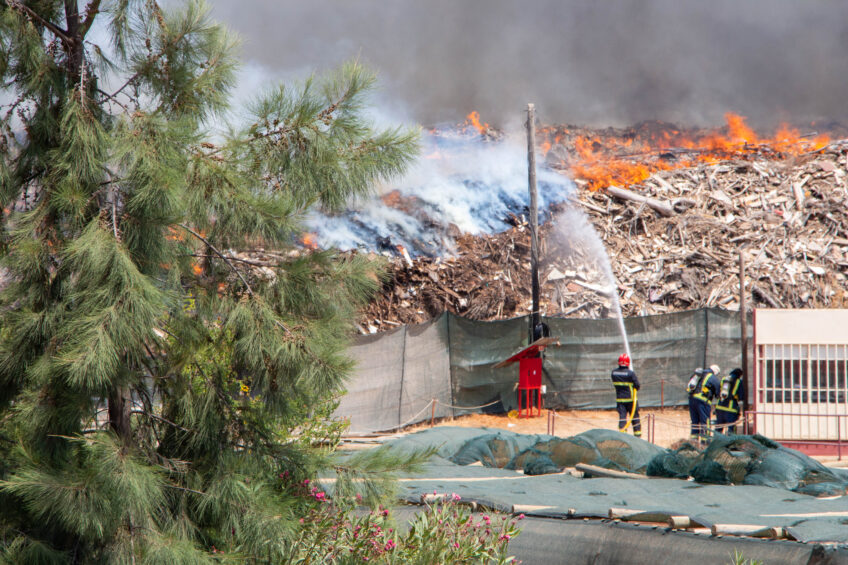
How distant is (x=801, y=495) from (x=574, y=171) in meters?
25.8

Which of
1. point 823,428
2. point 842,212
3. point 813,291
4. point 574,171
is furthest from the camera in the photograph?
point 574,171

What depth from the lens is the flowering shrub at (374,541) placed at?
5.26 meters

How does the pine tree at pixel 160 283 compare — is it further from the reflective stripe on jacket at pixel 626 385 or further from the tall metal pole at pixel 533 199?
the tall metal pole at pixel 533 199

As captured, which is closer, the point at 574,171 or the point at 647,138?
the point at 574,171

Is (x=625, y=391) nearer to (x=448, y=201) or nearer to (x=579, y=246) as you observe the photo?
(x=579, y=246)

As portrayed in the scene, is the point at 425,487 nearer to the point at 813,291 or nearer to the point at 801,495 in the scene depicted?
the point at 801,495

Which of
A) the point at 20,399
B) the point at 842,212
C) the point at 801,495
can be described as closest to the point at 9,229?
the point at 20,399

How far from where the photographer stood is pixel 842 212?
92.4 feet

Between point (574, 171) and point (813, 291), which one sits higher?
point (574, 171)

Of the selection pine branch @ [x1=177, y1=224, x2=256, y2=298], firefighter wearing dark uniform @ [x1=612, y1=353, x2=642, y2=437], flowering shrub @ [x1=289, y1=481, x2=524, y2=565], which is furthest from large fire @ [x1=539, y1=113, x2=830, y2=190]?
pine branch @ [x1=177, y1=224, x2=256, y2=298]

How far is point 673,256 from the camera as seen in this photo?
27.0 metres

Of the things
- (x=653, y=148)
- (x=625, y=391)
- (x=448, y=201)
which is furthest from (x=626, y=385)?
(x=653, y=148)

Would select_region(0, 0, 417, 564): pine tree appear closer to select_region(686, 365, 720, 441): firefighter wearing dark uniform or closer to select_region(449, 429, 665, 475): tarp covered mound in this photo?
select_region(449, 429, 665, 475): tarp covered mound

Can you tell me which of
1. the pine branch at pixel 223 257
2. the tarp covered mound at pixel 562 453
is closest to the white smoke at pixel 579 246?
the tarp covered mound at pixel 562 453
